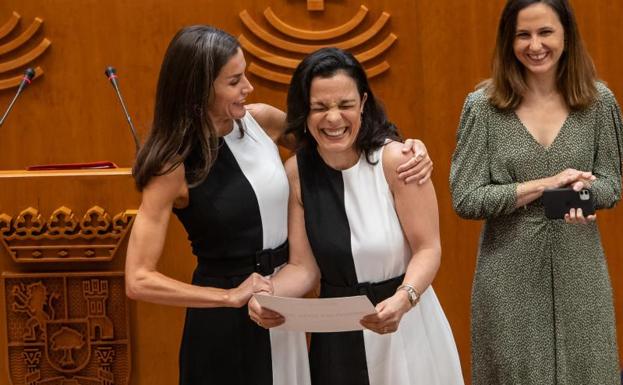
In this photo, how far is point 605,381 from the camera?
11.0 ft

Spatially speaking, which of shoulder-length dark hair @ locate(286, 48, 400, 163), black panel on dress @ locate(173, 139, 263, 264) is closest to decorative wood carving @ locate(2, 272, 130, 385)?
black panel on dress @ locate(173, 139, 263, 264)

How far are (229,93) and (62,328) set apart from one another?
1318 mm

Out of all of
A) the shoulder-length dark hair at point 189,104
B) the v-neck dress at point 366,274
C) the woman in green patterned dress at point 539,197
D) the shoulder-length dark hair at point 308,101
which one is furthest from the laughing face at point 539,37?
the shoulder-length dark hair at point 189,104

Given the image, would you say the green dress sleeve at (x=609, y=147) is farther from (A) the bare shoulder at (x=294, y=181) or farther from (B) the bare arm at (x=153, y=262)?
(B) the bare arm at (x=153, y=262)

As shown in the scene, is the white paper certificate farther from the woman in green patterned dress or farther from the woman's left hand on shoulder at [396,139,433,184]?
the woman in green patterned dress

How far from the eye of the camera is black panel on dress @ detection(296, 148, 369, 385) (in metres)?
2.98

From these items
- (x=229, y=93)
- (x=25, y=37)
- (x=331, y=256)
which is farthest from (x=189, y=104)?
(x=25, y=37)

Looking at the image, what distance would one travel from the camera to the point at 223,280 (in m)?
3.10

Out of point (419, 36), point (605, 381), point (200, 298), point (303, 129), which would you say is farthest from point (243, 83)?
point (419, 36)

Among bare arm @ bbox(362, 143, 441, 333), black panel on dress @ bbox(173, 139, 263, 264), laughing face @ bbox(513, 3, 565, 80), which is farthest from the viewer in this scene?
laughing face @ bbox(513, 3, 565, 80)

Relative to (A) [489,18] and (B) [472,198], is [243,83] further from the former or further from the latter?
(A) [489,18]

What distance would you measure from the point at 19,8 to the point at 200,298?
8.59 ft

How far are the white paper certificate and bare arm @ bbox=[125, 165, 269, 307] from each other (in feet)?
0.59

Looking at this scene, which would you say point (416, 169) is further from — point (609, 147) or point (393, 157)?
point (609, 147)
